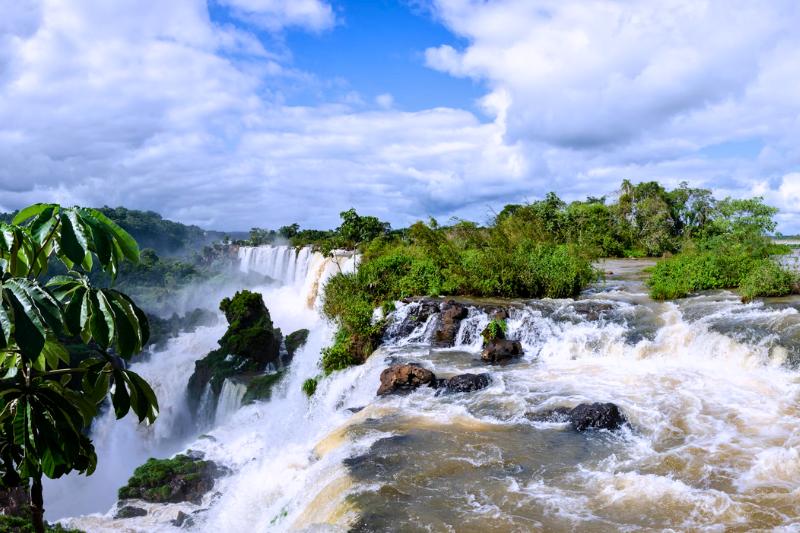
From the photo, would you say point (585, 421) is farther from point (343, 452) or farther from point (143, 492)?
point (143, 492)

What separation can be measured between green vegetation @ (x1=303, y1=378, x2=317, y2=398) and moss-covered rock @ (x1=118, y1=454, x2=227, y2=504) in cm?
279

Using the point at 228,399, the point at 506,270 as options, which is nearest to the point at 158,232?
the point at 228,399

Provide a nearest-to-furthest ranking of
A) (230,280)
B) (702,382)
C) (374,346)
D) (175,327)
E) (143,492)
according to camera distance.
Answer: (702,382) < (143,492) < (374,346) < (175,327) < (230,280)

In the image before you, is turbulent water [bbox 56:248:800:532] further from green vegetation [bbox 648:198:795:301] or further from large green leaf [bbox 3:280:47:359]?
large green leaf [bbox 3:280:47:359]

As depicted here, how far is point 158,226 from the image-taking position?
73438 mm

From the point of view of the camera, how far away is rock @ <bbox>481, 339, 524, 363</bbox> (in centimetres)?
1330

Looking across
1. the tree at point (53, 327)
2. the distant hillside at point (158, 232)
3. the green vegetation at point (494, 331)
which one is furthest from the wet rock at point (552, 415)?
the distant hillside at point (158, 232)

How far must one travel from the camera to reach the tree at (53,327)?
95.1 inches

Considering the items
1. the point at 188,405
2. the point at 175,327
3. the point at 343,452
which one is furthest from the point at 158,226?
the point at 343,452

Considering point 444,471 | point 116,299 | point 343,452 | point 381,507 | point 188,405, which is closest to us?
point 116,299

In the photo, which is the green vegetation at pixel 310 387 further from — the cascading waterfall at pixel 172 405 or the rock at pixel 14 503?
the rock at pixel 14 503

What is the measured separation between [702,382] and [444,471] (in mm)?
6070

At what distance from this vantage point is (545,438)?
29.2 ft

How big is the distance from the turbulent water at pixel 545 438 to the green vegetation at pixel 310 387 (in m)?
0.35
